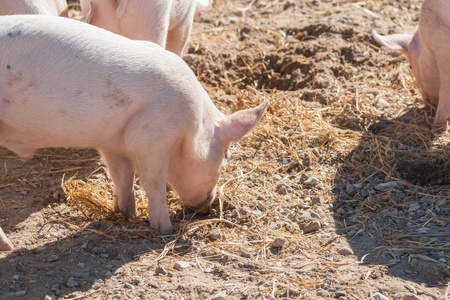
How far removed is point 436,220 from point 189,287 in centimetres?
207

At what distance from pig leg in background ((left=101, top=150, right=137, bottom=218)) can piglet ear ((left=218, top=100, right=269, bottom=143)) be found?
2.63 feet

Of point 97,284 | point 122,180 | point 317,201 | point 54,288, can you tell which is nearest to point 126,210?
point 122,180

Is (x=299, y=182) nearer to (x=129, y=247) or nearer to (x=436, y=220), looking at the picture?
(x=436, y=220)

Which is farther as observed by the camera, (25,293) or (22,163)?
(22,163)

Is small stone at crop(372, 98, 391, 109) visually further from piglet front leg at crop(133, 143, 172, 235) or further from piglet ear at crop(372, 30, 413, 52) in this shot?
piglet front leg at crop(133, 143, 172, 235)

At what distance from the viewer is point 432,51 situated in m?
6.02

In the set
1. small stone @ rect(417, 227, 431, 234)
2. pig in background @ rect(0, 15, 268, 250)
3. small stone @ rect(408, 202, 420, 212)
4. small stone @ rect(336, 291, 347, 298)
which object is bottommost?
small stone @ rect(408, 202, 420, 212)

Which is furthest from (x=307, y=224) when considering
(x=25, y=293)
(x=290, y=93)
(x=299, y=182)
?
(x=290, y=93)

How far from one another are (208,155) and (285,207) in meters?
0.85

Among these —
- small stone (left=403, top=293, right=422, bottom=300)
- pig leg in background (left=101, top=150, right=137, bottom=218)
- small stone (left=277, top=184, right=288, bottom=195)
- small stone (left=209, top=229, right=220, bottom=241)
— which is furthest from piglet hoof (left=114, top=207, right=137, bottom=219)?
small stone (left=403, top=293, right=422, bottom=300)

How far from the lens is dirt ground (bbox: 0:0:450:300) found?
374 cm

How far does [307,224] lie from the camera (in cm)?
454

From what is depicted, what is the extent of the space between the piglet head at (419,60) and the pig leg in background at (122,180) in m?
3.27

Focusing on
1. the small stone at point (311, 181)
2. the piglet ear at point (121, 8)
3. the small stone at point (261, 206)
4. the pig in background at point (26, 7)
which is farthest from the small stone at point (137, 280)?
the pig in background at point (26, 7)
